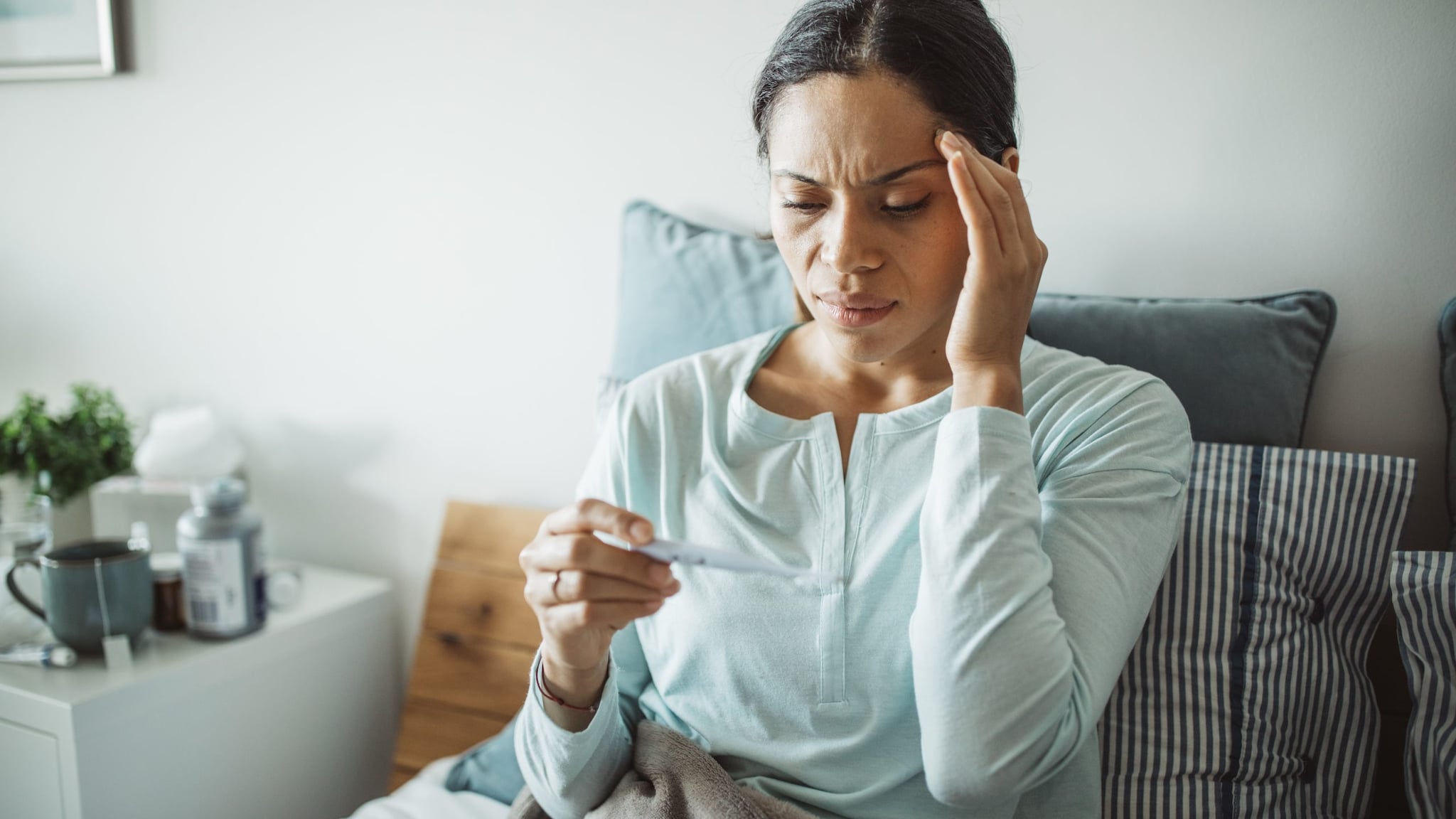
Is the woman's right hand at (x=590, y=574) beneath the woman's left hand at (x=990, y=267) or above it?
Answer: beneath

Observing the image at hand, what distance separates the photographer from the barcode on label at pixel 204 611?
137 cm

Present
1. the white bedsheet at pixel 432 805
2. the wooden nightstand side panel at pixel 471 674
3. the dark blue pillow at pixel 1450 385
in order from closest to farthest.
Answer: the dark blue pillow at pixel 1450 385, the white bedsheet at pixel 432 805, the wooden nightstand side panel at pixel 471 674

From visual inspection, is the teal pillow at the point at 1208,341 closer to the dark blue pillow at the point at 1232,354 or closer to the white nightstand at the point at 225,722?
the dark blue pillow at the point at 1232,354

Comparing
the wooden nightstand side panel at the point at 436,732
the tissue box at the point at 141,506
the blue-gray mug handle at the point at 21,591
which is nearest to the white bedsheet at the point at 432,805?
the wooden nightstand side panel at the point at 436,732

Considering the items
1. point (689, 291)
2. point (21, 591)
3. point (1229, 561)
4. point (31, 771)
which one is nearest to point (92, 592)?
point (21, 591)

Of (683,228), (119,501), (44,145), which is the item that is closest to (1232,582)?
(683,228)

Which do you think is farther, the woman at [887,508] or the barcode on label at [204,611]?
the barcode on label at [204,611]

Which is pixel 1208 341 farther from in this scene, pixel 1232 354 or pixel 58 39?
pixel 58 39

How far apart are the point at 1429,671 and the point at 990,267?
22.7 inches

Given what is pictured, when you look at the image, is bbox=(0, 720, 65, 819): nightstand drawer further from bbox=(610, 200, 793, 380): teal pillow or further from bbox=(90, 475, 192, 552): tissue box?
bbox=(610, 200, 793, 380): teal pillow

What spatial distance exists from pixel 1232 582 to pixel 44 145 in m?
2.23

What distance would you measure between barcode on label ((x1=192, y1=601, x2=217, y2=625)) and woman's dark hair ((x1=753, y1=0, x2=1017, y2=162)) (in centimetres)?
107

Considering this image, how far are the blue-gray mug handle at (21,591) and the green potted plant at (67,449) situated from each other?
33cm

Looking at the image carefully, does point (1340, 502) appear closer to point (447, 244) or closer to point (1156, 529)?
point (1156, 529)
